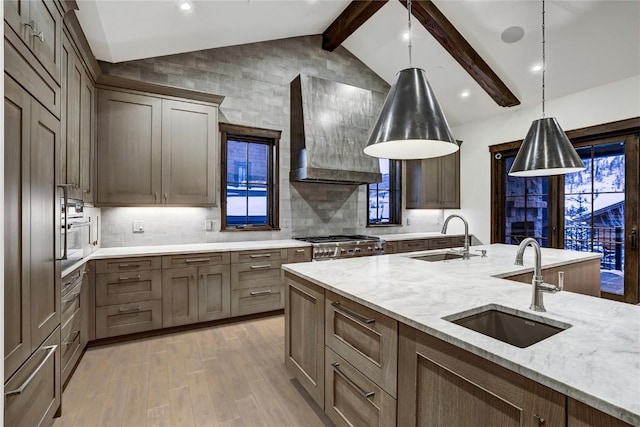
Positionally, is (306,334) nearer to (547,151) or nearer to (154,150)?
(547,151)

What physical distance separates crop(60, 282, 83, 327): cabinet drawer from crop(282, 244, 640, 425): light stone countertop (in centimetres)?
158

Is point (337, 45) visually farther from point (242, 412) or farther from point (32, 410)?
point (32, 410)

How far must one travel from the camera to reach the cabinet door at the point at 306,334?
76.3 inches

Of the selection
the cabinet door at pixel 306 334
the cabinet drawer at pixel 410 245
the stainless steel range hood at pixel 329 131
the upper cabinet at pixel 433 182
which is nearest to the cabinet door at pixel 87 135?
the cabinet door at pixel 306 334

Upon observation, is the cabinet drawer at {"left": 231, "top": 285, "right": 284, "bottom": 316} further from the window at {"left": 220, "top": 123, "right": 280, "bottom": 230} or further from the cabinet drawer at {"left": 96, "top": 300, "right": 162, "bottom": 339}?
the window at {"left": 220, "top": 123, "right": 280, "bottom": 230}

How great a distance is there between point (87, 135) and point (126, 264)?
49.2 inches

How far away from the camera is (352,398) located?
5.45 feet

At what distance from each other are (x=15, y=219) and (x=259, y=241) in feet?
9.86

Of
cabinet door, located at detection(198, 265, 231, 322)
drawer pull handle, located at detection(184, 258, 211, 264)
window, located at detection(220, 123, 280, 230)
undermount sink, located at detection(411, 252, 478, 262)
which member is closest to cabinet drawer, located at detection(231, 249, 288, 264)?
cabinet door, located at detection(198, 265, 231, 322)

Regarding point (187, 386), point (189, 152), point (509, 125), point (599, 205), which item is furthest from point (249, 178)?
point (599, 205)

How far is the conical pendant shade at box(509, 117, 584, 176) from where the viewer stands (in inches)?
94.3

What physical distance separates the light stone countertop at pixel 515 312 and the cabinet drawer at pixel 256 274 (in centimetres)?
151

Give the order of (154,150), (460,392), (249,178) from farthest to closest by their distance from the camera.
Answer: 1. (249,178)
2. (154,150)
3. (460,392)

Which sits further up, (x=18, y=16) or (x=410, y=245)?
(x=18, y=16)
